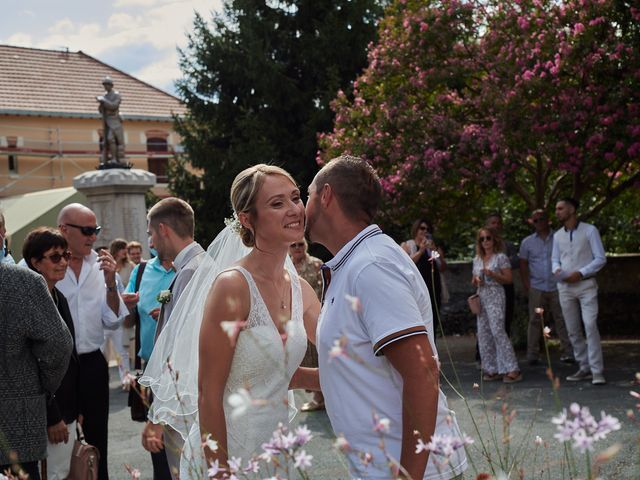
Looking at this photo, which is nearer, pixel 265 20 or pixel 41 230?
pixel 41 230

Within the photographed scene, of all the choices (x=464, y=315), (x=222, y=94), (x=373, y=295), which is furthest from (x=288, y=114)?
(x=373, y=295)

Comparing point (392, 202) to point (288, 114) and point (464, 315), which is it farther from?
point (288, 114)

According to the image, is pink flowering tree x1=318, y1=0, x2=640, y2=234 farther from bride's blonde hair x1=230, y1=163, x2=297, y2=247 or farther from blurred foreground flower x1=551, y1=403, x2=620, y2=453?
blurred foreground flower x1=551, y1=403, x2=620, y2=453

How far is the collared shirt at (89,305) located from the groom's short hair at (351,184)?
12.8ft

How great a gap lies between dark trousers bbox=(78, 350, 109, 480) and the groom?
145 inches

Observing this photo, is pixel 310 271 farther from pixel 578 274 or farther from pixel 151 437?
pixel 151 437

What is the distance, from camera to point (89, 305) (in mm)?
6738

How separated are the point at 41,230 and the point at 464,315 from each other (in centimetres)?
1320

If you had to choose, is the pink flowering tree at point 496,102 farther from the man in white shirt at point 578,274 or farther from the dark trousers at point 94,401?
the dark trousers at point 94,401

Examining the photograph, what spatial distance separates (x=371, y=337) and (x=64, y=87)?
49.7 meters

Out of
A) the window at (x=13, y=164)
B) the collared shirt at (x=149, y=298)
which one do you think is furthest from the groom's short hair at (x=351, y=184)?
the window at (x=13, y=164)

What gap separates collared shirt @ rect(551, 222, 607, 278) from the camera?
10773mm

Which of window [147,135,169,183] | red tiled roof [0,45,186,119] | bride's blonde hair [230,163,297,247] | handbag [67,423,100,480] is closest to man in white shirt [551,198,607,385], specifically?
handbag [67,423,100,480]

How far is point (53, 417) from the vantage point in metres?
5.09
